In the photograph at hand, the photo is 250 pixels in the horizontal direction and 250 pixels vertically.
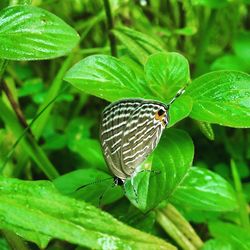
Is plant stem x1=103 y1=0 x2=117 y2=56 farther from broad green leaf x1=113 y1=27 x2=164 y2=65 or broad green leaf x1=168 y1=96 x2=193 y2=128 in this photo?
broad green leaf x1=168 y1=96 x2=193 y2=128

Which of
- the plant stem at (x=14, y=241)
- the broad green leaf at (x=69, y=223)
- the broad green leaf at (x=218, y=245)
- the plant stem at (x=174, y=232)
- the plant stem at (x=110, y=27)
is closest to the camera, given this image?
the broad green leaf at (x=69, y=223)

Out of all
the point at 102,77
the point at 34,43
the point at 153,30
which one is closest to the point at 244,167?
the point at 153,30

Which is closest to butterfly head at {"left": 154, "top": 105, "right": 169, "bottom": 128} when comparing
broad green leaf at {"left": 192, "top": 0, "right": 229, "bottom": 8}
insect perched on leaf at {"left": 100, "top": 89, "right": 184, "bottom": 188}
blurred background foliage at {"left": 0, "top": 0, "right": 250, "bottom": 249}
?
insect perched on leaf at {"left": 100, "top": 89, "right": 184, "bottom": 188}

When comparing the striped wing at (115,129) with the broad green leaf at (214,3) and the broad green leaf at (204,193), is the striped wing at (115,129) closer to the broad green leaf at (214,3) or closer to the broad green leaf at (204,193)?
the broad green leaf at (204,193)

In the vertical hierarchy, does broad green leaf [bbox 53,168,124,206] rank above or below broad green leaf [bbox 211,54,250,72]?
above

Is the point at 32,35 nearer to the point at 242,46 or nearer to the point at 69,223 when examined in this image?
the point at 69,223

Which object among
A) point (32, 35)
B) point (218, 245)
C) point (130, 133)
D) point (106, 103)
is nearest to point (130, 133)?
point (130, 133)

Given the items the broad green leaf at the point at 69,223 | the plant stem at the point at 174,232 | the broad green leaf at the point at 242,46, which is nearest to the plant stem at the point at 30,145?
the plant stem at the point at 174,232
